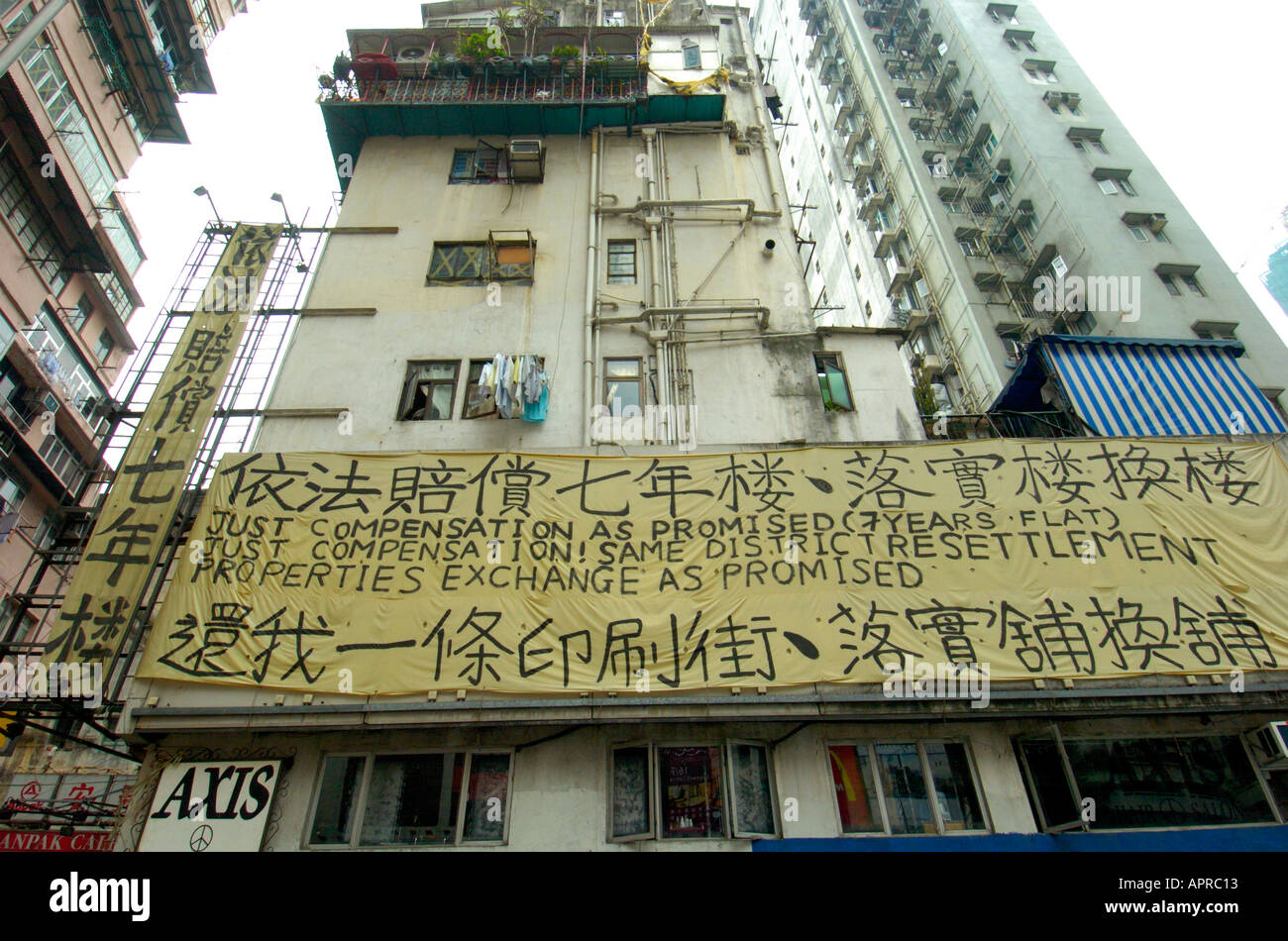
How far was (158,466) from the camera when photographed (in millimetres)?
12352

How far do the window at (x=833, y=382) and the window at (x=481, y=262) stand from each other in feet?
23.6

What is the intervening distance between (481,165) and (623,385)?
8762mm

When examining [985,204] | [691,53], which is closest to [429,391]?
[691,53]

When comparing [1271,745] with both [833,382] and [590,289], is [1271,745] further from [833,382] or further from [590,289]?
[590,289]

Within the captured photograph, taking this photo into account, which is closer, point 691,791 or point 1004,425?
point 691,791

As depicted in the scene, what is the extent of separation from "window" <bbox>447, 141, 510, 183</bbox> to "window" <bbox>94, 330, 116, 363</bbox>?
27.7 metres

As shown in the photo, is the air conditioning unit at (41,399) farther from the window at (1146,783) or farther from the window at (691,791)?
the window at (1146,783)

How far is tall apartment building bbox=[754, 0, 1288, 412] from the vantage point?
29.7m

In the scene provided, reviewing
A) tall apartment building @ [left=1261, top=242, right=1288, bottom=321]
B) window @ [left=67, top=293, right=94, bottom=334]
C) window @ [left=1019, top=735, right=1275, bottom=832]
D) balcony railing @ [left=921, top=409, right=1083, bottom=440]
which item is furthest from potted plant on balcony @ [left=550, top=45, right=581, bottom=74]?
tall apartment building @ [left=1261, top=242, right=1288, bottom=321]

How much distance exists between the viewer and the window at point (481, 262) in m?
16.2

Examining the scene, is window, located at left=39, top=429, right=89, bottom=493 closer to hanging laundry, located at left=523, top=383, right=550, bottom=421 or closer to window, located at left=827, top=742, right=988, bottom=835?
hanging laundry, located at left=523, top=383, right=550, bottom=421

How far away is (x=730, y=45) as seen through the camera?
2208 centimetres
